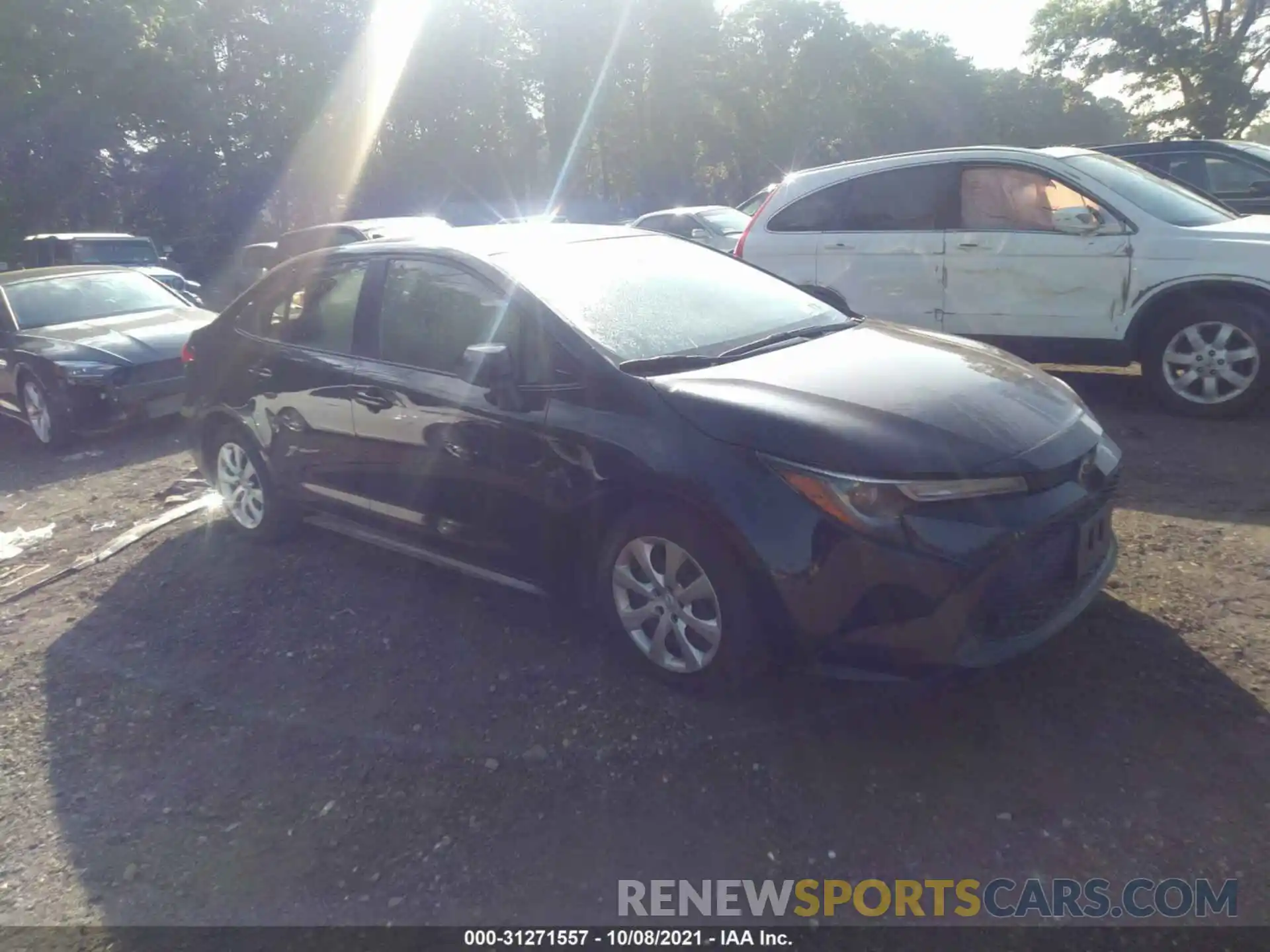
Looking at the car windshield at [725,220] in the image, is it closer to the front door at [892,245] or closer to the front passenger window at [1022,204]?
the front door at [892,245]

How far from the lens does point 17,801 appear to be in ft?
11.6

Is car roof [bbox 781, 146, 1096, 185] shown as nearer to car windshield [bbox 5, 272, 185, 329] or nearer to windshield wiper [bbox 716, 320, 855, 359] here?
windshield wiper [bbox 716, 320, 855, 359]

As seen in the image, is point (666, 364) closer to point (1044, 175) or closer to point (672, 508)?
point (672, 508)

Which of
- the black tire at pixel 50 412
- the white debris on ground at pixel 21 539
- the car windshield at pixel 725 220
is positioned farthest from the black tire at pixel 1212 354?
the car windshield at pixel 725 220

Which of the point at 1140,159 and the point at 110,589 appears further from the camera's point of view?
the point at 1140,159

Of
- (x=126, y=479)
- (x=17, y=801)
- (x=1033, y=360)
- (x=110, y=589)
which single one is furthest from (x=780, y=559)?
(x=126, y=479)

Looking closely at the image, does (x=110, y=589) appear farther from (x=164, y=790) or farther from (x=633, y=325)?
(x=633, y=325)

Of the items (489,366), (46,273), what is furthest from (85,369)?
(489,366)

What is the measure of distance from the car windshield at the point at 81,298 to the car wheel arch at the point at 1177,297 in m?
8.21

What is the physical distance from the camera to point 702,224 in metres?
15.2

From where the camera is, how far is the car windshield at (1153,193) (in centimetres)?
665

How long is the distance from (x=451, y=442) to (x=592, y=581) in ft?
2.91

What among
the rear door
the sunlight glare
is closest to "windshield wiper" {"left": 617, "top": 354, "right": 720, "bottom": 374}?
the rear door

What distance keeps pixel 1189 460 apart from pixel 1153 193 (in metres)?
2.21
